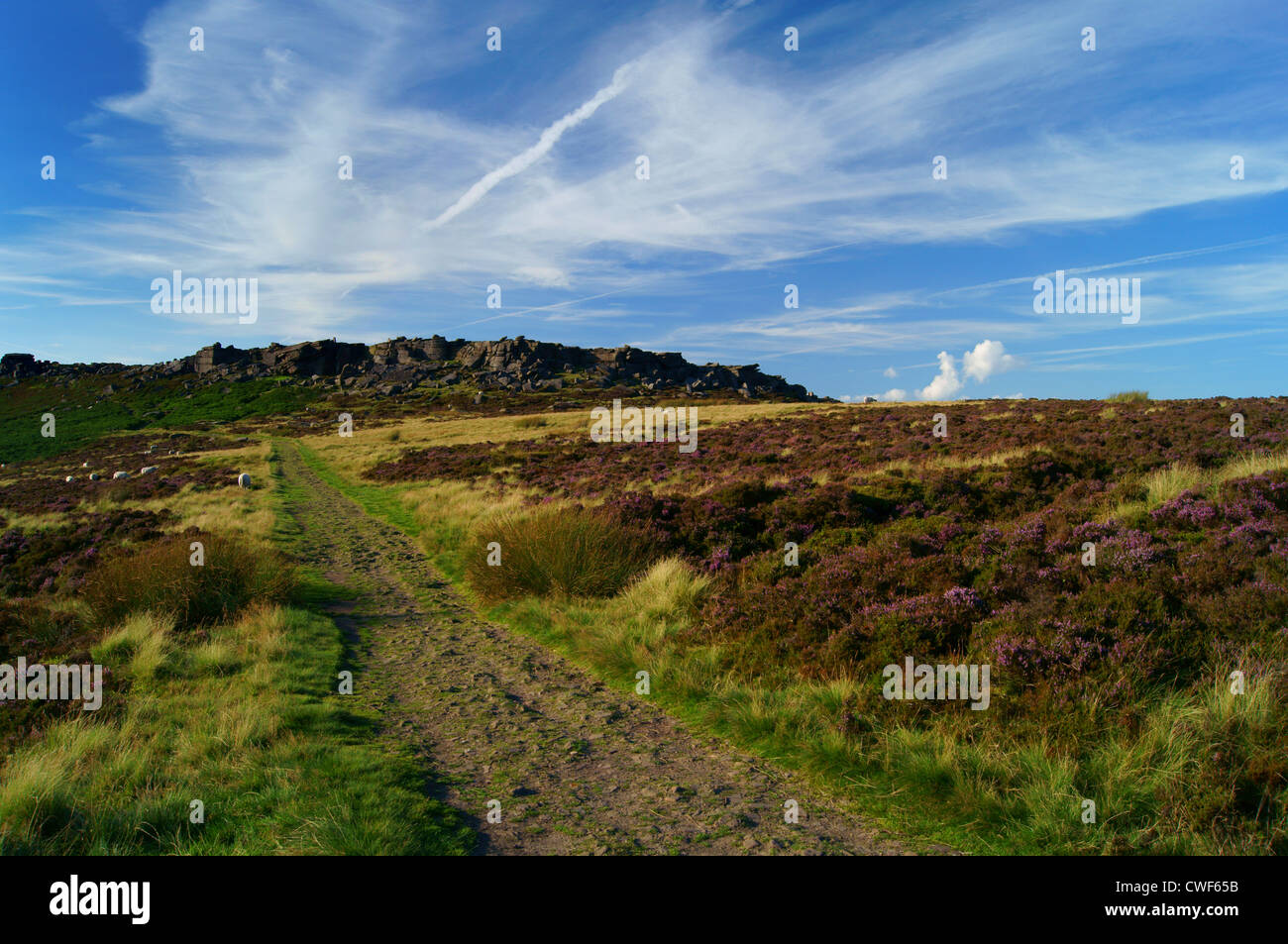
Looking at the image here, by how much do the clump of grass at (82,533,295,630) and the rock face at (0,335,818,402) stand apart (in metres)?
94.3

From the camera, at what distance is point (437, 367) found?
410ft

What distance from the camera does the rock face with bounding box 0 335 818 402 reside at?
110 metres

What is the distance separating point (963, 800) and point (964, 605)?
3.04 m

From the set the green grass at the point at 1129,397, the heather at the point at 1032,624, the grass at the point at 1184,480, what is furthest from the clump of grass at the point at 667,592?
the green grass at the point at 1129,397

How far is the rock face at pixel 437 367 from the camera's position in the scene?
110 metres

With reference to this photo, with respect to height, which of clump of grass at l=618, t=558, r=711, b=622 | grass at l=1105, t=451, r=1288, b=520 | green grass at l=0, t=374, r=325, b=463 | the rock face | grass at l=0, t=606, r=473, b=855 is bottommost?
grass at l=0, t=606, r=473, b=855

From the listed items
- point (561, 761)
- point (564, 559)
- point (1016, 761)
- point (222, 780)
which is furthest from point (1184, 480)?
point (222, 780)

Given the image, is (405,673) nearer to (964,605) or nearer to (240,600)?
(240,600)

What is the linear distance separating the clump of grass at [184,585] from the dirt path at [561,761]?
1787 mm

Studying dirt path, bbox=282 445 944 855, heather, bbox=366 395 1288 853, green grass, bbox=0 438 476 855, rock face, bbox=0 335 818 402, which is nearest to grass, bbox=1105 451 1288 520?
heather, bbox=366 395 1288 853

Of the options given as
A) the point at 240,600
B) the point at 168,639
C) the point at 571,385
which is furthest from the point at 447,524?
the point at 571,385

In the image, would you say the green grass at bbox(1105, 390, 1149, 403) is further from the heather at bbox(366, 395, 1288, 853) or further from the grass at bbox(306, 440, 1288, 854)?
the grass at bbox(306, 440, 1288, 854)

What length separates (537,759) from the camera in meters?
5.57
